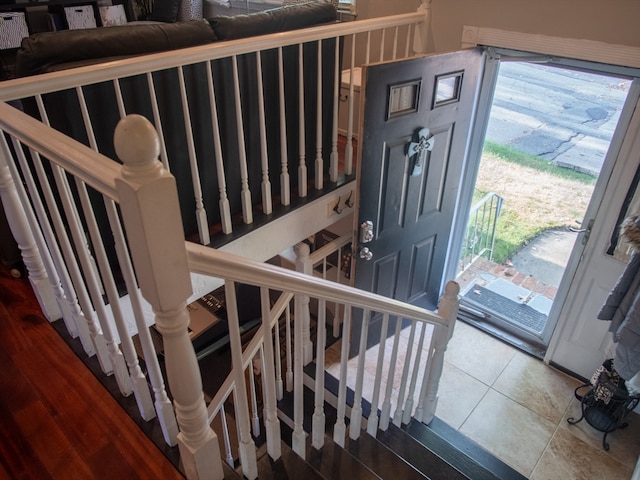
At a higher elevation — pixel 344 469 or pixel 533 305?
pixel 344 469

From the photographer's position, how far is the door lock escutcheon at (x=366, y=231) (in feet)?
8.87

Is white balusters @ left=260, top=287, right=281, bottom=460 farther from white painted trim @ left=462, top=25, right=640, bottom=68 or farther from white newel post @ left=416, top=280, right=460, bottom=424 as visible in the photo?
white painted trim @ left=462, top=25, right=640, bottom=68

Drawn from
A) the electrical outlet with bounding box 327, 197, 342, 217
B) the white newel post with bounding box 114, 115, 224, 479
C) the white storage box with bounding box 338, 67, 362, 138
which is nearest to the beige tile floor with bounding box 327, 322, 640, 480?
the electrical outlet with bounding box 327, 197, 342, 217

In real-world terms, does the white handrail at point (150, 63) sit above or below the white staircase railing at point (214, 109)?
above

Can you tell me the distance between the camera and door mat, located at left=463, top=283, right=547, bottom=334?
370 centimetres

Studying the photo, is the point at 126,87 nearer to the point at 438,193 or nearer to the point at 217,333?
the point at 438,193

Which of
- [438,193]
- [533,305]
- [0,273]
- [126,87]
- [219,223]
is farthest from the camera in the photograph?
[533,305]

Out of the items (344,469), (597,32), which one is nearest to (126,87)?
(344,469)

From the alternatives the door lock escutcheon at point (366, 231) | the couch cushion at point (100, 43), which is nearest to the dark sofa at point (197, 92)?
the couch cushion at point (100, 43)

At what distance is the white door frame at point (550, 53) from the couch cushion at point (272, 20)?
912 mm

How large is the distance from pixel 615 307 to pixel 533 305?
1.37 metres

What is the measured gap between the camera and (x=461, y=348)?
11.6 ft

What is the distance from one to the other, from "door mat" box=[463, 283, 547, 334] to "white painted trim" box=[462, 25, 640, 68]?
208cm

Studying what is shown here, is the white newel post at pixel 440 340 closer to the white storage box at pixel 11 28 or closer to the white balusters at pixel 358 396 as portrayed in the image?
the white balusters at pixel 358 396
